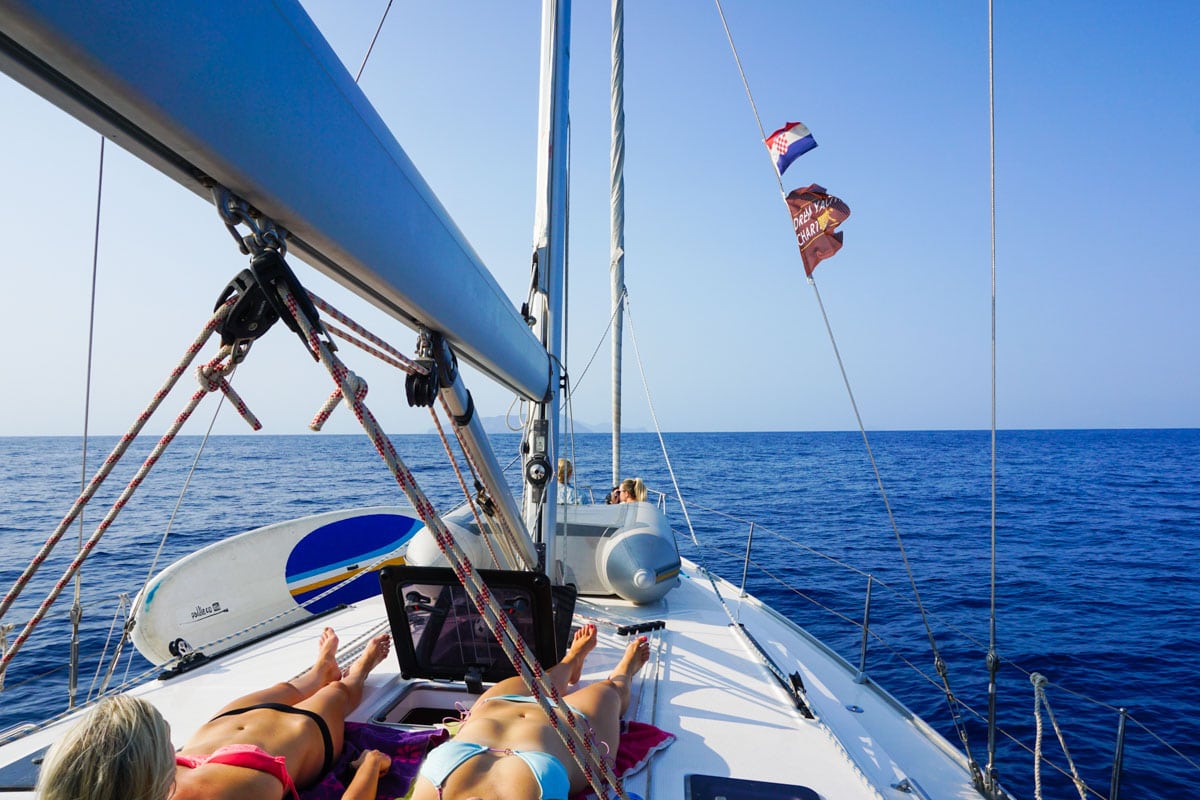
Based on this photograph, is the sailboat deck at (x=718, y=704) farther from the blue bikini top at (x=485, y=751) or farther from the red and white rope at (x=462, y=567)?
the red and white rope at (x=462, y=567)

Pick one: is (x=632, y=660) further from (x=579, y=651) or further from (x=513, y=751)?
(x=513, y=751)

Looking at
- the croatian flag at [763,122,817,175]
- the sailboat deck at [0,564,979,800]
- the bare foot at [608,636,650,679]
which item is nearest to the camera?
the sailboat deck at [0,564,979,800]

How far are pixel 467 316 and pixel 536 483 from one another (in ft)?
6.79

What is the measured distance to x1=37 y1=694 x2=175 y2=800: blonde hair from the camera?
1.25 meters

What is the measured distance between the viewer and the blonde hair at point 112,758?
1251 millimetres

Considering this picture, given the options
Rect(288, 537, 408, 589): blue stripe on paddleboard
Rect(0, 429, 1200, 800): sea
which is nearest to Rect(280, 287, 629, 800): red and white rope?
Rect(0, 429, 1200, 800): sea

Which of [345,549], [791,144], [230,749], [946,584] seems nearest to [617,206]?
[791,144]

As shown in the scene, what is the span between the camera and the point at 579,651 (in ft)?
10.7

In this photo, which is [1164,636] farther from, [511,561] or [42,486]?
[42,486]

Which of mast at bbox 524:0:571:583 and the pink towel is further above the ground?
mast at bbox 524:0:571:583

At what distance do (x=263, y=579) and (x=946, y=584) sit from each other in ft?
35.3

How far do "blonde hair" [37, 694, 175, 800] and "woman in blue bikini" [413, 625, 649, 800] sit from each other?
75 cm

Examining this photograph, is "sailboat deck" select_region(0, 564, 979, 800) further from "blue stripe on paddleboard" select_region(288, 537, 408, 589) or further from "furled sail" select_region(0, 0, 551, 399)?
"furled sail" select_region(0, 0, 551, 399)

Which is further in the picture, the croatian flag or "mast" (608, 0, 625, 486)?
"mast" (608, 0, 625, 486)
